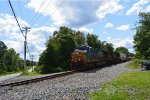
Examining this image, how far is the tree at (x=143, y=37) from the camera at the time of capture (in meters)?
73.7

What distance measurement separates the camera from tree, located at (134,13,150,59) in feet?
242

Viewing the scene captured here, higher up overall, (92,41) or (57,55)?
(92,41)

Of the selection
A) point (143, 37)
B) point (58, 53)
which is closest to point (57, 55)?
point (58, 53)

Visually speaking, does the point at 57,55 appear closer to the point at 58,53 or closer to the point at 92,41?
the point at 58,53

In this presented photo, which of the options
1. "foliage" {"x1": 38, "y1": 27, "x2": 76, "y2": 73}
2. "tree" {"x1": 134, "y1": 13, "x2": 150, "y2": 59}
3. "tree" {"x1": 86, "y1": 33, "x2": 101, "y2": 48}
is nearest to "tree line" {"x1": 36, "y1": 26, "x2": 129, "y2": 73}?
"foliage" {"x1": 38, "y1": 27, "x2": 76, "y2": 73}

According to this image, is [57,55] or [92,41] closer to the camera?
[57,55]

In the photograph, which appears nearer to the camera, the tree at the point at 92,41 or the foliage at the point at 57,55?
the foliage at the point at 57,55

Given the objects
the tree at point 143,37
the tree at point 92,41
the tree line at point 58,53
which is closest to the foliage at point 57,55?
the tree line at point 58,53

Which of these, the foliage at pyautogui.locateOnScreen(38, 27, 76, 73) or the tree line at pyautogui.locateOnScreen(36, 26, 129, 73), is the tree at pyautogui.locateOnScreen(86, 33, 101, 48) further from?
the foliage at pyautogui.locateOnScreen(38, 27, 76, 73)

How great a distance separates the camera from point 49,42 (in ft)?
184

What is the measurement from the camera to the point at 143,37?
76.2 m

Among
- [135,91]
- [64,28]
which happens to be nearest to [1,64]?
[64,28]

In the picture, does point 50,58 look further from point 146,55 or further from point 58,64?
point 146,55

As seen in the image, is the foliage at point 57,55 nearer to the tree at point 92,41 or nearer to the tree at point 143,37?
the tree at point 143,37
